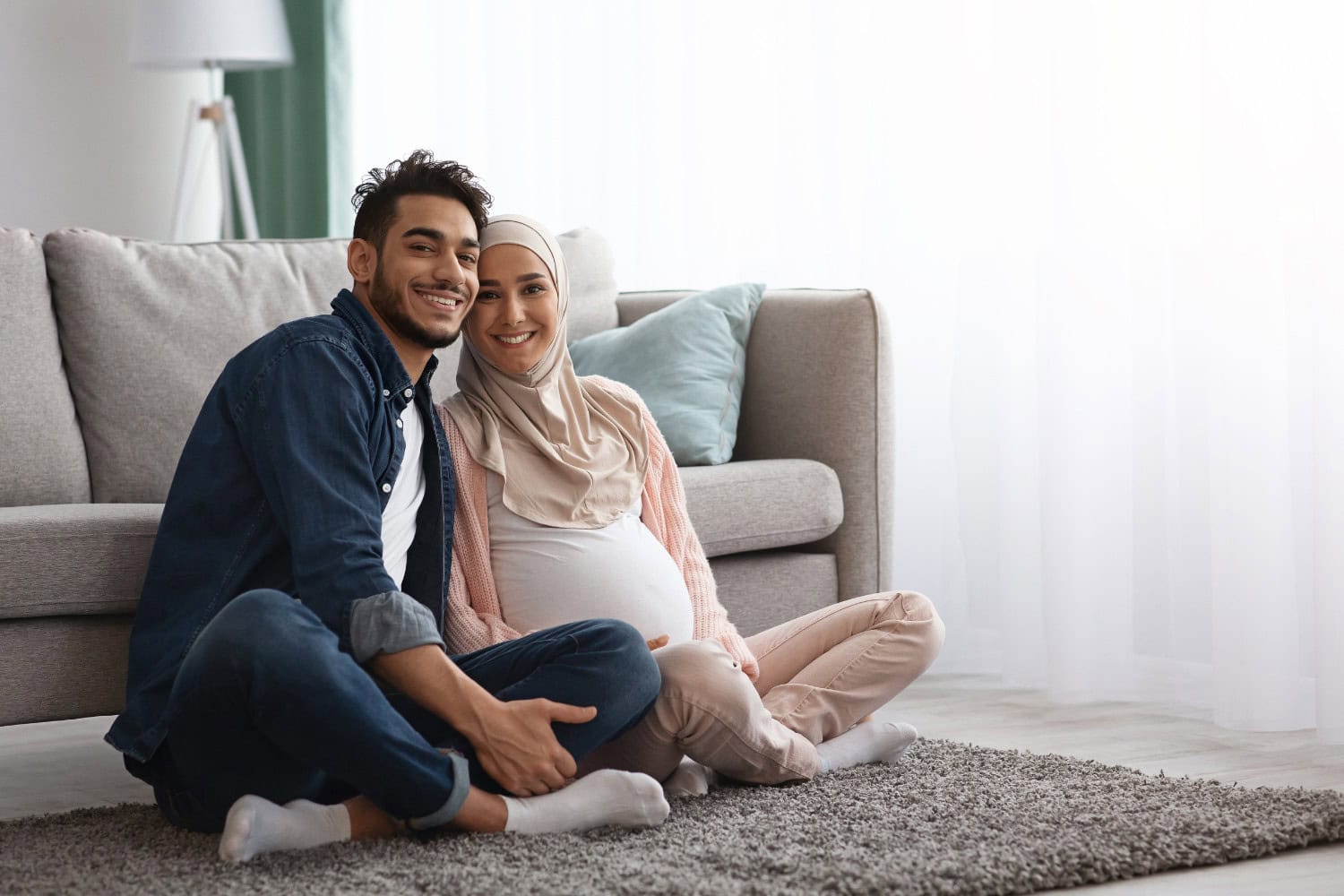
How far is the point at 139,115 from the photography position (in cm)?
470

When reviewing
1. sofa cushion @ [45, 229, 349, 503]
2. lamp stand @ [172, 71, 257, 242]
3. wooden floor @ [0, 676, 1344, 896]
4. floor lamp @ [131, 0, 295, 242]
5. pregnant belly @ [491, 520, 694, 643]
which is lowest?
wooden floor @ [0, 676, 1344, 896]

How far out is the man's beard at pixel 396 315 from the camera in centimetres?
185

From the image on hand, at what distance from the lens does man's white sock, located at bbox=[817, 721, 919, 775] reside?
2055 mm

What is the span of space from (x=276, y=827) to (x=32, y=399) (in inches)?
42.2

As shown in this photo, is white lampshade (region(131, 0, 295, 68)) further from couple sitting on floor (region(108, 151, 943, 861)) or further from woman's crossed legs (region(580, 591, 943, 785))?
woman's crossed legs (region(580, 591, 943, 785))

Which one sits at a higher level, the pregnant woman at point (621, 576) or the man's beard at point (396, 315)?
the man's beard at point (396, 315)

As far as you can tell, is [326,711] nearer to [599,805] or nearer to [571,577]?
[599,805]

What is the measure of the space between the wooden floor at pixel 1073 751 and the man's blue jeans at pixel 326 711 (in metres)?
0.54

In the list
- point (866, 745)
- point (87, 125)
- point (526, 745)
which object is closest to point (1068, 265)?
point (866, 745)

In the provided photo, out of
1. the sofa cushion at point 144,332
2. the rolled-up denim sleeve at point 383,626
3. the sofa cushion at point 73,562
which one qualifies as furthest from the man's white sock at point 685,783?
the sofa cushion at point 144,332

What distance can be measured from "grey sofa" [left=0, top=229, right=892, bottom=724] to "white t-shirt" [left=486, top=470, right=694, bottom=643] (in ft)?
1.44

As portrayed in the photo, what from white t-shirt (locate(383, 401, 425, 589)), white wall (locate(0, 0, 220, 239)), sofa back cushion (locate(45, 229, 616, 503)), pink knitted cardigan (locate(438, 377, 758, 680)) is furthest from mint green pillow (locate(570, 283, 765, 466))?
white wall (locate(0, 0, 220, 239))

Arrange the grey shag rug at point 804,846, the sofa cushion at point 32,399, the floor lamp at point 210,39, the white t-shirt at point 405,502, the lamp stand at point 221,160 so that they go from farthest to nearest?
the lamp stand at point 221,160 → the floor lamp at point 210,39 → the sofa cushion at point 32,399 → the white t-shirt at point 405,502 → the grey shag rug at point 804,846

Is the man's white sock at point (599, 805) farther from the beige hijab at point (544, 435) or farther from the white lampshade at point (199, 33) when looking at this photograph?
the white lampshade at point (199, 33)
